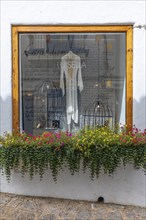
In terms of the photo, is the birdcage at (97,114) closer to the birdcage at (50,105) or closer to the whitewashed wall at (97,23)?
the birdcage at (50,105)

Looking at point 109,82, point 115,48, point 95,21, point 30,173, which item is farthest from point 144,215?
point 95,21

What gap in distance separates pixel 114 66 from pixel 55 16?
1.29 metres

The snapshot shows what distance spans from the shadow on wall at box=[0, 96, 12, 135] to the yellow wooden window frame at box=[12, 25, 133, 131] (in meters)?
0.06

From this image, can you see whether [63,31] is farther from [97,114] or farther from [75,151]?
[75,151]

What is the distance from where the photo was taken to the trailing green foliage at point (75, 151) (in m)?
4.56

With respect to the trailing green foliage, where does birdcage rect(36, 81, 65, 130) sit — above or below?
above

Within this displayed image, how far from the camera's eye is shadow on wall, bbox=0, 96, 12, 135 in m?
5.04

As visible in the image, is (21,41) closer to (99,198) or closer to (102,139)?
(102,139)

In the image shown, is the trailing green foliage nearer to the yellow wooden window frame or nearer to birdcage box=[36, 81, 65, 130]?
the yellow wooden window frame

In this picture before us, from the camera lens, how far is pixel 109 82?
5410 millimetres

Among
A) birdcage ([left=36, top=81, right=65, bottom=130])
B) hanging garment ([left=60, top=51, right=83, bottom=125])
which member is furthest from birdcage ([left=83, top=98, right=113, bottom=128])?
birdcage ([left=36, top=81, right=65, bottom=130])

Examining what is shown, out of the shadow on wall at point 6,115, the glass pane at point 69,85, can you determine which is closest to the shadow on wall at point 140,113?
the glass pane at point 69,85

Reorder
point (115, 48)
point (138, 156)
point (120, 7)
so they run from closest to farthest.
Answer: point (138, 156) < point (120, 7) < point (115, 48)

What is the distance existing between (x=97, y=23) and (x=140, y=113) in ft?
5.14
